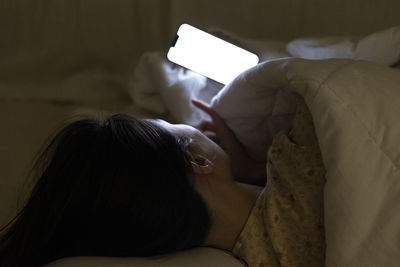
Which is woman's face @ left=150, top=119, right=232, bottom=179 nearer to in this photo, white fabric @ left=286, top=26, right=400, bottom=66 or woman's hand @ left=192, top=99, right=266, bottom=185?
woman's hand @ left=192, top=99, right=266, bottom=185

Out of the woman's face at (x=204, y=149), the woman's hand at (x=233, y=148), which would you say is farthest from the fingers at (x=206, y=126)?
the woman's face at (x=204, y=149)

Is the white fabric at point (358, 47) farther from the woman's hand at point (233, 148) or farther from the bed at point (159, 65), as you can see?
the woman's hand at point (233, 148)

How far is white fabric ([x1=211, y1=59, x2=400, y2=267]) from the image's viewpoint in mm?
518

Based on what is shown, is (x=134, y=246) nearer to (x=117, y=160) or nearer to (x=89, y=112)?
(x=117, y=160)

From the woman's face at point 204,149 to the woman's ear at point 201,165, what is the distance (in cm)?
1

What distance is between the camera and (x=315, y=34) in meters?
0.95

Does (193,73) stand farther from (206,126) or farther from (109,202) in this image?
(109,202)

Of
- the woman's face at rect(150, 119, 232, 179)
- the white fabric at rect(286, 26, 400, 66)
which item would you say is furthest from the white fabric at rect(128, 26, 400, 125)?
the woman's face at rect(150, 119, 232, 179)

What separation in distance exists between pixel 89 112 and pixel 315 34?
1.72 feet

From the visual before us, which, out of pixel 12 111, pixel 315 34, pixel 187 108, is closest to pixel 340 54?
pixel 315 34

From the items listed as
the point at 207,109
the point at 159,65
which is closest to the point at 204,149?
the point at 207,109

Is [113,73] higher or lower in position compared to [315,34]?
lower

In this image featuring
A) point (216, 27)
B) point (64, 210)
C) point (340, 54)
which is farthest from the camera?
point (216, 27)

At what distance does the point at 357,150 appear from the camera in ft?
1.77
